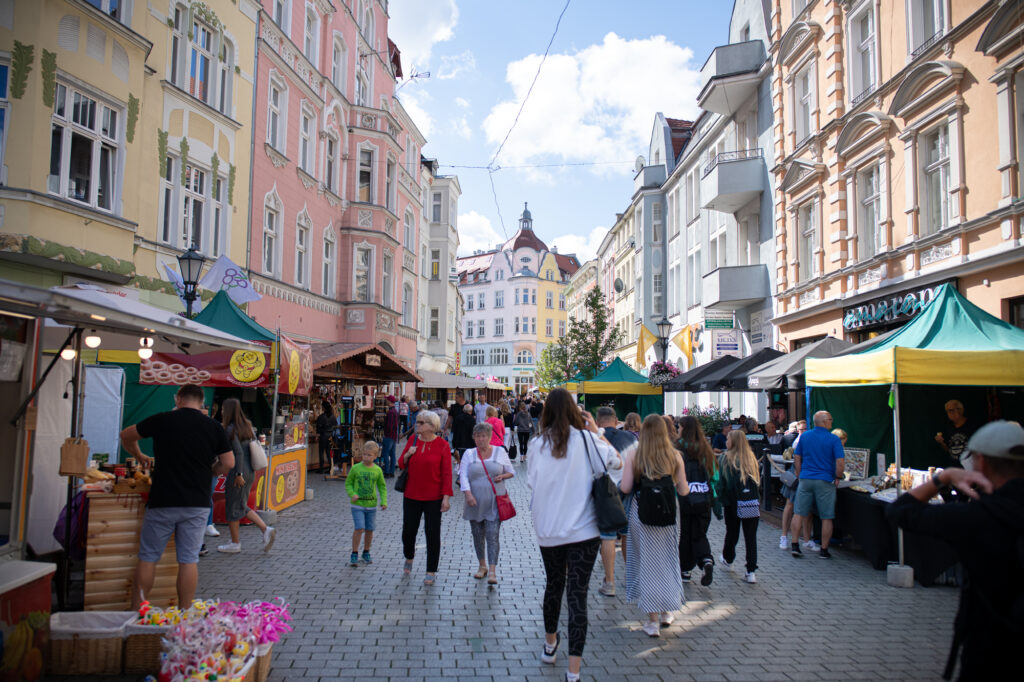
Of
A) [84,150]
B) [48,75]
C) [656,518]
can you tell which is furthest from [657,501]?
[84,150]

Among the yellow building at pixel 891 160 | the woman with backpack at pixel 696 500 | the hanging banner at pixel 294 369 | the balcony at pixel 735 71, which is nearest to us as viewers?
the woman with backpack at pixel 696 500

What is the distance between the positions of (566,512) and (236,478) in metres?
5.14

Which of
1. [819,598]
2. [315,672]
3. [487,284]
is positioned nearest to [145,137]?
[315,672]

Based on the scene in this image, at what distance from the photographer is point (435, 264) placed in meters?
43.3

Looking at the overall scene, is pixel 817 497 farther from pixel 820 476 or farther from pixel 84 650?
pixel 84 650

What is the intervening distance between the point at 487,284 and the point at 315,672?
267 feet

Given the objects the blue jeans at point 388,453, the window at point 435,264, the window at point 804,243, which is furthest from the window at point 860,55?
the window at point 435,264

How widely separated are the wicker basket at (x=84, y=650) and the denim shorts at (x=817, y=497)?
7.78m

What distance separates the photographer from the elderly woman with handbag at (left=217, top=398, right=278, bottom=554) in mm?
8453

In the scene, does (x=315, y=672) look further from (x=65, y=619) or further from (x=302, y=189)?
(x=302, y=189)

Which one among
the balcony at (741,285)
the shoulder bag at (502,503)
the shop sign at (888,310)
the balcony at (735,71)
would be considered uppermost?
the balcony at (735,71)

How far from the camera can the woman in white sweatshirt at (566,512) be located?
4707mm

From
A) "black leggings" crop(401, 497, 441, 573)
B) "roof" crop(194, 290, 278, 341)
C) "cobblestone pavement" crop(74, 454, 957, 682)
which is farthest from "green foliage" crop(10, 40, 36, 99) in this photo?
"black leggings" crop(401, 497, 441, 573)

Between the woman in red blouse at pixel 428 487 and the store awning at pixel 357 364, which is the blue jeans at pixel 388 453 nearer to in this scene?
the store awning at pixel 357 364
